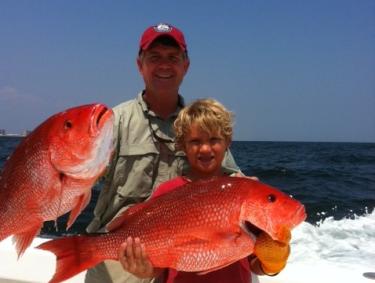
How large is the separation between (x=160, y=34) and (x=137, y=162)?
1012 mm

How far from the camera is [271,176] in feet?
62.3

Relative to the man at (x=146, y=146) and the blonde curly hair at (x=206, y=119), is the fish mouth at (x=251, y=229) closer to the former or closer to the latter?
the blonde curly hair at (x=206, y=119)

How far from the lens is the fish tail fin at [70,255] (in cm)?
211

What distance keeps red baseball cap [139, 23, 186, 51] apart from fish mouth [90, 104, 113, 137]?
174 centimetres

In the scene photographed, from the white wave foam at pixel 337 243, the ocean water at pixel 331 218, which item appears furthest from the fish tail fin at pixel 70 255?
the white wave foam at pixel 337 243

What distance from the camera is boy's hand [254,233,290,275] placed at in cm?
220

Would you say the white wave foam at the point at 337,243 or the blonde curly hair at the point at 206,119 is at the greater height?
the blonde curly hair at the point at 206,119

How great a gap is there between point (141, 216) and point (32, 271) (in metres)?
2.08

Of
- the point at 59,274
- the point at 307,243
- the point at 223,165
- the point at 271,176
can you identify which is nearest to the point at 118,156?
the point at 223,165

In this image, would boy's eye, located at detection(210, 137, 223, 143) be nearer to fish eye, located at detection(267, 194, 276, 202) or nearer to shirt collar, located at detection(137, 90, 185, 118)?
shirt collar, located at detection(137, 90, 185, 118)

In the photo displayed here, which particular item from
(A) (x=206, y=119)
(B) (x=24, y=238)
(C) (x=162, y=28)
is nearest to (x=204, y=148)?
(A) (x=206, y=119)

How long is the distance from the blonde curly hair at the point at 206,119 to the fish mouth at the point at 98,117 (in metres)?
1.26

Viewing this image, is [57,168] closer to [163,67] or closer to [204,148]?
[204,148]

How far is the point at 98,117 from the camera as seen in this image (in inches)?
68.3
